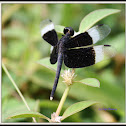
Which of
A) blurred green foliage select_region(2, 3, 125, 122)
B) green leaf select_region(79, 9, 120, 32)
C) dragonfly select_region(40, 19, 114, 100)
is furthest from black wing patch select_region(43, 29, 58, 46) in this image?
blurred green foliage select_region(2, 3, 125, 122)

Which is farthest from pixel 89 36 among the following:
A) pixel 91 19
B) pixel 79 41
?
pixel 91 19

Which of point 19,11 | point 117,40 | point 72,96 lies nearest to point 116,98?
point 72,96

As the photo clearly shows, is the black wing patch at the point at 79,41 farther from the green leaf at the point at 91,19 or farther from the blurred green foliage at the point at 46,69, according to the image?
the blurred green foliage at the point at 46,69

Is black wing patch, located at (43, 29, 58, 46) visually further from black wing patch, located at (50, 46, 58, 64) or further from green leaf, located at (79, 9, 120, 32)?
green leaf, located at (79, 9, 120, 32)

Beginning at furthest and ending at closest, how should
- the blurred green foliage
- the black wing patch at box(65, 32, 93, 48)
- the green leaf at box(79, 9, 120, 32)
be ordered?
the blurred green foliage → the black wing patch at box(65, 32, 93, 48) → the green leaf at box(79, 9, 120, 32)

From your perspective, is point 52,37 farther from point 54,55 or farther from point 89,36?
point 89,36

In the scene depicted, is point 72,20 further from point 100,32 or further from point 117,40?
point 100,32

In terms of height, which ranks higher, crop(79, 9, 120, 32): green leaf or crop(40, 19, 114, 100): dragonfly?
crop(79, 9, 120, 32): green leaf
